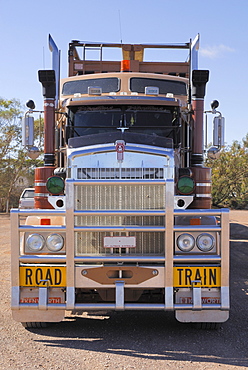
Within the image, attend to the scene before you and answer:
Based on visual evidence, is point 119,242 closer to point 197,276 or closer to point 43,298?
point 197,276

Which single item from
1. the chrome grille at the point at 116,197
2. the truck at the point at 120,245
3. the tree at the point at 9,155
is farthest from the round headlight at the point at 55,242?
the tree at the point at 9,155

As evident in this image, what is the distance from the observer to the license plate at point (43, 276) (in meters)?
5.52

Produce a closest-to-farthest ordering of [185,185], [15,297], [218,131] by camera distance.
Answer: [15,297]
[185,185]
[218,131]

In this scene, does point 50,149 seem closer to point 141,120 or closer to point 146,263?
point 141,120

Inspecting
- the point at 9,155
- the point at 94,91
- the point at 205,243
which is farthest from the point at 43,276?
the point at 9,155

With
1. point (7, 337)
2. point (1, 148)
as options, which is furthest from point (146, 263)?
point (1, 148)

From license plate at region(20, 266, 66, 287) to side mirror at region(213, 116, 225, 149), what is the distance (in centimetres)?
323

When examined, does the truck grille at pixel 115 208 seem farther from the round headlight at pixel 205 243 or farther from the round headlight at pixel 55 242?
the round headlight at pixel 205 243

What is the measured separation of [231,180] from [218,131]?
102ft

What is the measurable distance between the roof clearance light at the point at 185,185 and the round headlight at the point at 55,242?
1625 mm

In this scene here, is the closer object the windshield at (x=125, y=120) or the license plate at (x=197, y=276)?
the license plate at (x=197, y=276)

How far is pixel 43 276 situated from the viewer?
555 centimetres

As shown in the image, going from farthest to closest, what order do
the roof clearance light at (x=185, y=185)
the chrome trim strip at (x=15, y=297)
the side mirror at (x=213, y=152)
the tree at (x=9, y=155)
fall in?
1. the tree at (x=9, y=155)
2. the side mirror at (x=213, y=152)
3. the roof clearance light at (x=185, y=185)
4. the chrome trim strip at (x=15, y=297)

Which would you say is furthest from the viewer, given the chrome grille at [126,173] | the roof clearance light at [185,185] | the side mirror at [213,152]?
the side mirror at [213,152]
